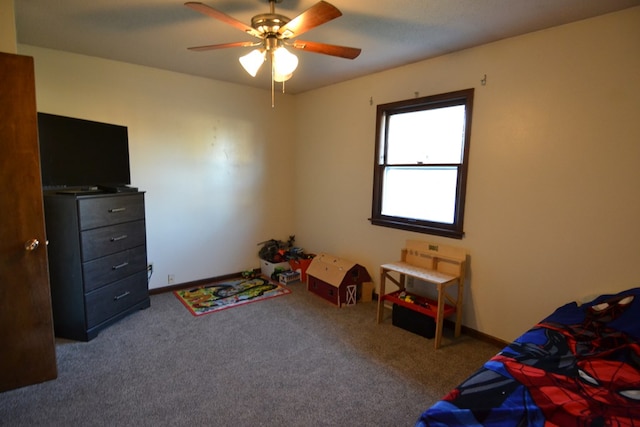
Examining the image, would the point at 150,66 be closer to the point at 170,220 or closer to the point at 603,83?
the point at 170,220

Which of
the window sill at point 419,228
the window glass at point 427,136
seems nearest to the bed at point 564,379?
the window sill at point 419,228

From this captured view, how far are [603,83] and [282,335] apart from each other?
3.04m

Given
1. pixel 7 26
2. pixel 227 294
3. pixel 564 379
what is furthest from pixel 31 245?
pixel 564 379

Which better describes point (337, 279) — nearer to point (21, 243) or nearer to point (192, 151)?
point (192, 151)

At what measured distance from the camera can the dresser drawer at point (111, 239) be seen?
2.65 m

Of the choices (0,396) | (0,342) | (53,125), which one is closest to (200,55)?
(53,125)

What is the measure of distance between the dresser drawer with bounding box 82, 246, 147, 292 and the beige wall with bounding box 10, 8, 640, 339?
49 centimetres

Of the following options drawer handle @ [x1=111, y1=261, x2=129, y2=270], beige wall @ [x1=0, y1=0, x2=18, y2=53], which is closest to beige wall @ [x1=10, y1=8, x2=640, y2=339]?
drawer handle @ [x1=111, y1=261, x2=129, y2=270]

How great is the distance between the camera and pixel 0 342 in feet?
6.71

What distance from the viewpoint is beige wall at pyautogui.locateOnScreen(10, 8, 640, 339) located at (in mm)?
2186

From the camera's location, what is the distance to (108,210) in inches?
111

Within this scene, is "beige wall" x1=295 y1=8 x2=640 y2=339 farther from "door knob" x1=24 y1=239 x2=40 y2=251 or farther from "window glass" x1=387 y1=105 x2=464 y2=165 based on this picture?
"door knob" x1=24 y1=239 x2=40 y2=251

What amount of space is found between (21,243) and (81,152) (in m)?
1.09

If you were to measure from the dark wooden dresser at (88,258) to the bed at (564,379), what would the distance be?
269 cm
